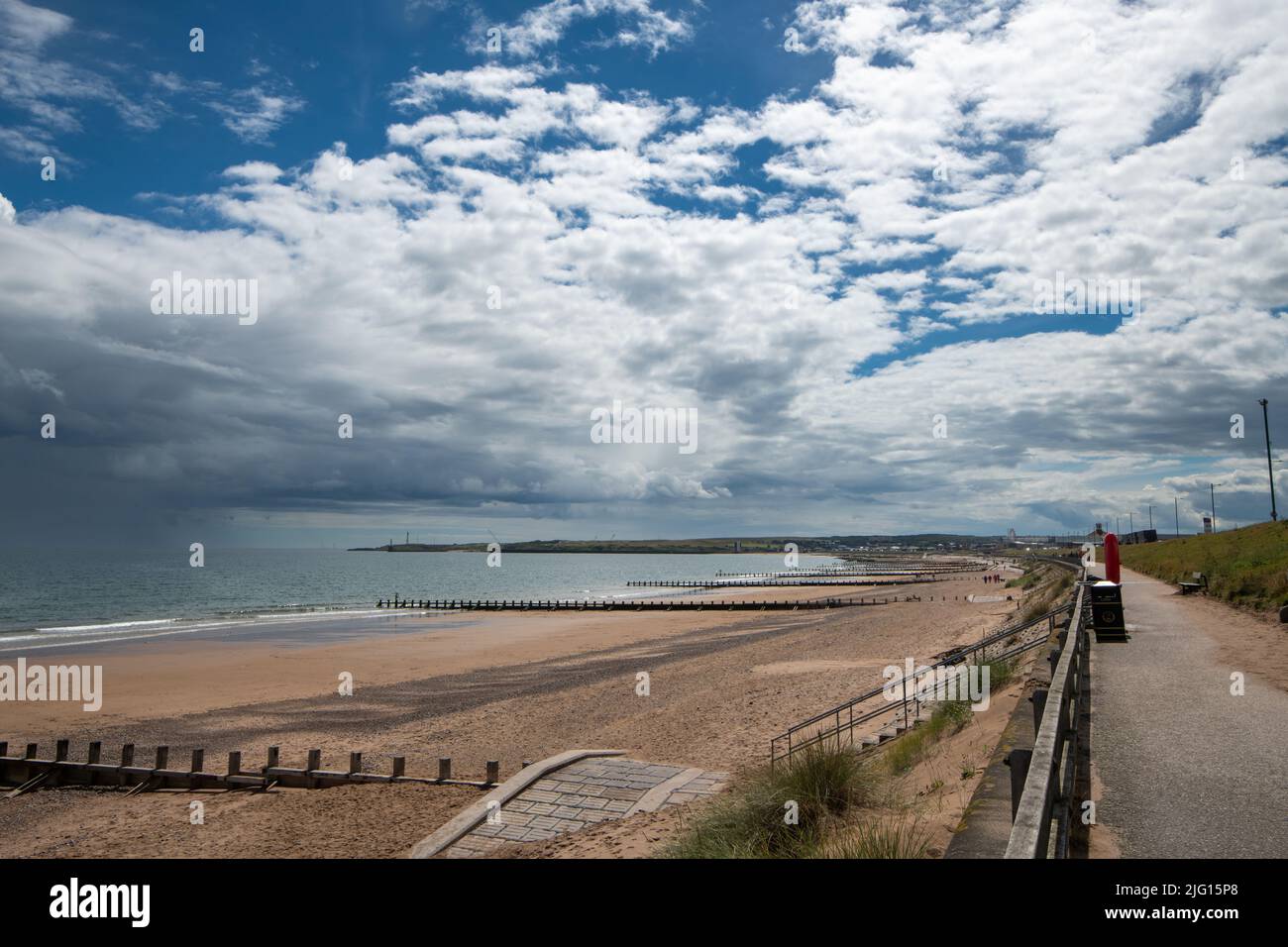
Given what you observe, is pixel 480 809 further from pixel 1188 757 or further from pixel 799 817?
pixel 1188 757

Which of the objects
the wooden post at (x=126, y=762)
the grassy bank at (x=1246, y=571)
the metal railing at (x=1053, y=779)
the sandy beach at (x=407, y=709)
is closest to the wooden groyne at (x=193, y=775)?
the wooden post at (x=126, y=762)

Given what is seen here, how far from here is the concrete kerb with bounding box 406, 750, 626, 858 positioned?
1128 cm

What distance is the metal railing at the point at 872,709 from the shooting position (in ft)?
48.0

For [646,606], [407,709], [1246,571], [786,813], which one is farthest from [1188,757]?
[646,606]

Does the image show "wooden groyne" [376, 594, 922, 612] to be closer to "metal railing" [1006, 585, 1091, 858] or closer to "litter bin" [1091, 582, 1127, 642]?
"litter bin" [1091, 582, 1127, 642]

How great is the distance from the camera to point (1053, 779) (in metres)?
4.88

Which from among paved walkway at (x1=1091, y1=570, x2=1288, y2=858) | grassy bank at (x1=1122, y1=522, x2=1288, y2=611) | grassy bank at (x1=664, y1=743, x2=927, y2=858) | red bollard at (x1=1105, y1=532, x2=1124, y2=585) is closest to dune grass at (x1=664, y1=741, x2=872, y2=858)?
Result: grassy bank at (x1=664, y1=743, x2=927, y2=858)

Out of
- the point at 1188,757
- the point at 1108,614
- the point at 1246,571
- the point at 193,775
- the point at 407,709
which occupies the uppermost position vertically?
the point at 1246,571

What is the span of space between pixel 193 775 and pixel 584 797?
950cm

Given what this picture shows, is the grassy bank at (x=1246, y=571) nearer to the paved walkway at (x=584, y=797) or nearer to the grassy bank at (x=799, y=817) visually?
the paved walkway at (x=584, y=797)

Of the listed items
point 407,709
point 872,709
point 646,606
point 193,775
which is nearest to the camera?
point 193,775
